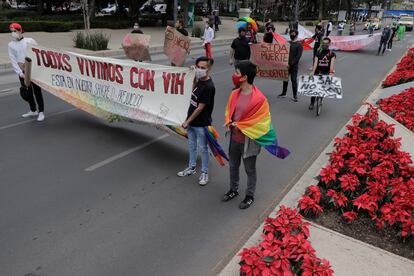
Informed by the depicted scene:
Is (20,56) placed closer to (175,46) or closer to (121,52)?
(175,46)

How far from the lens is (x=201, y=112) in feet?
17.2

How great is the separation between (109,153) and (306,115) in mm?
5248

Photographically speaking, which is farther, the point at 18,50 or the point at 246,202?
the point at 18,50

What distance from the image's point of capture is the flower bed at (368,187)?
4.32m

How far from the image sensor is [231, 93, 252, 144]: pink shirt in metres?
4.44

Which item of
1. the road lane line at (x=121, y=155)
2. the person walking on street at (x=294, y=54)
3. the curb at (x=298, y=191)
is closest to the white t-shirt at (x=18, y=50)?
the road lane line at (x=121, y=155)

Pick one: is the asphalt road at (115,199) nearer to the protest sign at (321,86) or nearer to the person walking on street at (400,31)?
the protest sign at (321,86)

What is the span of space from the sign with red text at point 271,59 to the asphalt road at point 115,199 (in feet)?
9.00

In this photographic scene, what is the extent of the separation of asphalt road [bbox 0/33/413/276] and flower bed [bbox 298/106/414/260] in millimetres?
669

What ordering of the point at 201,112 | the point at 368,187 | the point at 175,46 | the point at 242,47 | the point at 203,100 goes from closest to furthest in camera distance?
the point at 368,187 < the point at 203,100 < the point at 201,112 < the point at 242,47 < the point at 175,46

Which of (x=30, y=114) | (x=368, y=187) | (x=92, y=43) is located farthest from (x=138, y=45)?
(x=92, y=43)

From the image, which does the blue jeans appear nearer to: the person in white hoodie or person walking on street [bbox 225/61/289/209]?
person walking on street [bbox 225/61/289/209]

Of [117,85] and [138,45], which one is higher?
[138,45]

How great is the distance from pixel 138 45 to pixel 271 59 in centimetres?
381
